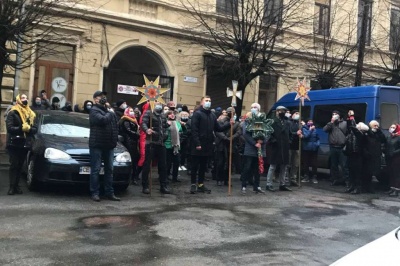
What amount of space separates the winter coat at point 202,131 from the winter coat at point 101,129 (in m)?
1.97

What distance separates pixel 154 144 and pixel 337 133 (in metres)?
5.68

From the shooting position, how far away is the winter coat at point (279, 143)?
442 inches

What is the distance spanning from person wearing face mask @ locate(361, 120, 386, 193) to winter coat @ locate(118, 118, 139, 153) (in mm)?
5723

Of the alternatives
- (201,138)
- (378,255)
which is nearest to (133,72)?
(201,138)

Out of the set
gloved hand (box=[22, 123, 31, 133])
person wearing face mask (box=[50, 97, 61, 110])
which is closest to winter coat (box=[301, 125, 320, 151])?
gloved hand (box=[22, 123, 31, 133])

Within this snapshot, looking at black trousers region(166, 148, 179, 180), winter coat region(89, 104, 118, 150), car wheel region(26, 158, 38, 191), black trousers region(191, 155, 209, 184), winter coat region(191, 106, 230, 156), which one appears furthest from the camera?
black trousers region(166, 148, 179, 180)

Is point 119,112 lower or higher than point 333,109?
lower

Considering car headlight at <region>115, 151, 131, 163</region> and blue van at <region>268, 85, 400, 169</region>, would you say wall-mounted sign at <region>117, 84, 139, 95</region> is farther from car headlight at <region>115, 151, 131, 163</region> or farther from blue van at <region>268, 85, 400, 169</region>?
car headlight at <region>115, 151, 131, 163</region>

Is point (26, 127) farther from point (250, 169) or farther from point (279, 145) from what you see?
point (279, 145)

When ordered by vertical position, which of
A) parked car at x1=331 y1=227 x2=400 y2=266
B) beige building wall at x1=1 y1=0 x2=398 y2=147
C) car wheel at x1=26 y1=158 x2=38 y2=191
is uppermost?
beige building wall at x1=1 y1=0 x2=398 y2=147

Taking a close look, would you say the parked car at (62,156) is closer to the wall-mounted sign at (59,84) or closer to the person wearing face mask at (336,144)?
the person wearing face mask at (336,144)

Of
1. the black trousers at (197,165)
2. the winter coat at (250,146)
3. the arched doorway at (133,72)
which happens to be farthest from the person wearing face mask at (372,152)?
the arched doorway at (133,72)

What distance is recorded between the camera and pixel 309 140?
13.5 meters

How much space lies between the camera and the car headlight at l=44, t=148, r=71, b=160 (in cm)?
862
